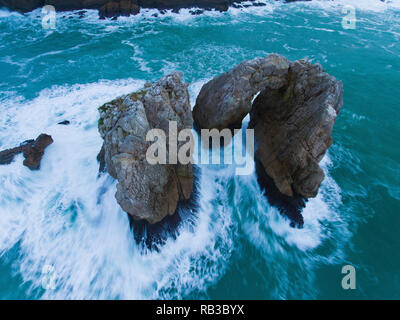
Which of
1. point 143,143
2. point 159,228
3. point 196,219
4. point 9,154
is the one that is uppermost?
point 143,143

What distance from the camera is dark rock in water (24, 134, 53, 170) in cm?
1347

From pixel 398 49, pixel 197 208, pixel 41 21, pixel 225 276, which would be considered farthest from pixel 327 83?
pixel 41 21

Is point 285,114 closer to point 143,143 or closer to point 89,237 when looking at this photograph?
point 143,143

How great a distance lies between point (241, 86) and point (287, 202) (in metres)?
7.37

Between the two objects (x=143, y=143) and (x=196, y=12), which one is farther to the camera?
(x=196, y=12)

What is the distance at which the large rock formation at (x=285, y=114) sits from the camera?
1084 cm

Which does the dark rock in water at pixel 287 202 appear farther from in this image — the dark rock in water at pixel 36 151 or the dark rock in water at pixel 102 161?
the dark rock in water at pixel 36 151

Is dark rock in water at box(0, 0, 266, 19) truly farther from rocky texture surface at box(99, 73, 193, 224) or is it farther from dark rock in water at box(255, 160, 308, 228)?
dark rock in water at box(255, 160, 308, 228)

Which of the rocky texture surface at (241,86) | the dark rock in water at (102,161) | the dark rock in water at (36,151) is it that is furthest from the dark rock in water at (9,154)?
the rocky texture surface at (241,86)

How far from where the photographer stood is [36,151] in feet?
46.2

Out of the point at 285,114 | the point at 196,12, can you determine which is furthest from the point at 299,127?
the point at 196,12

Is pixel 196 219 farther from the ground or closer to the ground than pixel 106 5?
closer to the ground

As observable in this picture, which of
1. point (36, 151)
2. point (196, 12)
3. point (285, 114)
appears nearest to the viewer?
point (285, 114)
